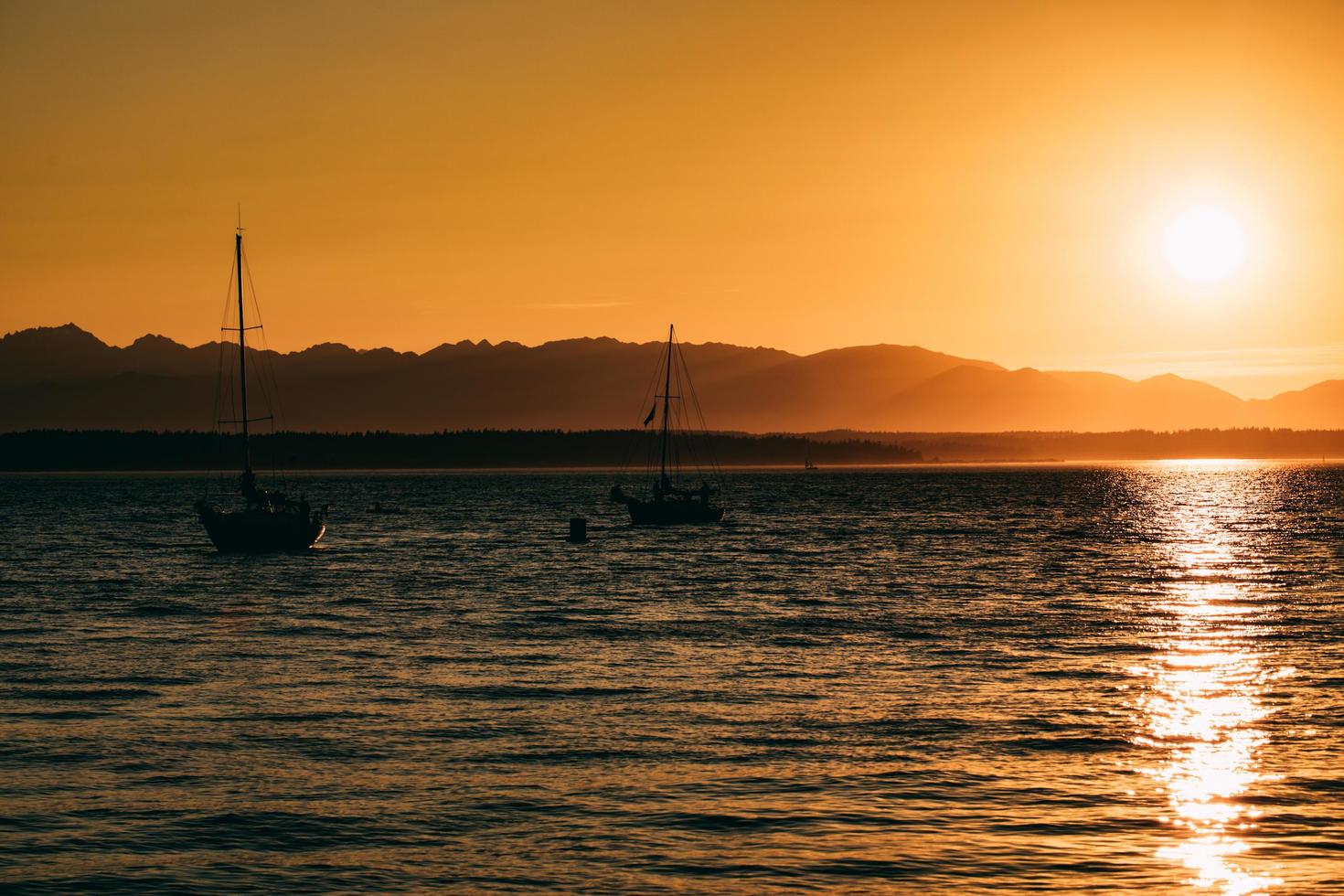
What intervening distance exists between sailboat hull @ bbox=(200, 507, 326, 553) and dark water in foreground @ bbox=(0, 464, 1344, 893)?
1864 centimetres

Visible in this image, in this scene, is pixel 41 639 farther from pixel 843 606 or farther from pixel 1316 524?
pixel 1316 524

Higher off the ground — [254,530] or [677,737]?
[254,530]

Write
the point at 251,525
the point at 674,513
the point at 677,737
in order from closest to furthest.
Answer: the point at 677,737 < the point at 251,525 < the point at 674,513

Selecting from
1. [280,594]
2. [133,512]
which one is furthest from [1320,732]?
[133,512]

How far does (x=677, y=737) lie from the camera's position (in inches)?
988

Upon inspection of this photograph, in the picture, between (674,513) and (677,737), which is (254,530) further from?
(677,737)

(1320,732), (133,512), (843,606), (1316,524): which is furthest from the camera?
(133,512)

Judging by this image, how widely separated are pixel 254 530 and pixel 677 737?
58.6 metres

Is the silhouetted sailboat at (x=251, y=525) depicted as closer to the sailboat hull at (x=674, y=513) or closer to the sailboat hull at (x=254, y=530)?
the sailboat hull at (x=254, y=530)

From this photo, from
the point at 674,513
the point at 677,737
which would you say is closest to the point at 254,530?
the point at 674,513

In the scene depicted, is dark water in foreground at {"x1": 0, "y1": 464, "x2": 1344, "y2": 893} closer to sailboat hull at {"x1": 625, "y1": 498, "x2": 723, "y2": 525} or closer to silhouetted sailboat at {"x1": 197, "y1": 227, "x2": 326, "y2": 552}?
silhouetted sailboat at {"x1": 197, "y1": 227, "x2": 326, "y2": 552}

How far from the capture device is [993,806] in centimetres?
1995

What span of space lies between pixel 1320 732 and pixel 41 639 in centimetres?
3493

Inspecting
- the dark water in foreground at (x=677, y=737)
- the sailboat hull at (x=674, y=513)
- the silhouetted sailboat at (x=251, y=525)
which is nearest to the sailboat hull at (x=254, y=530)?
the silhouetted sailboat at (x=251, y=525)
